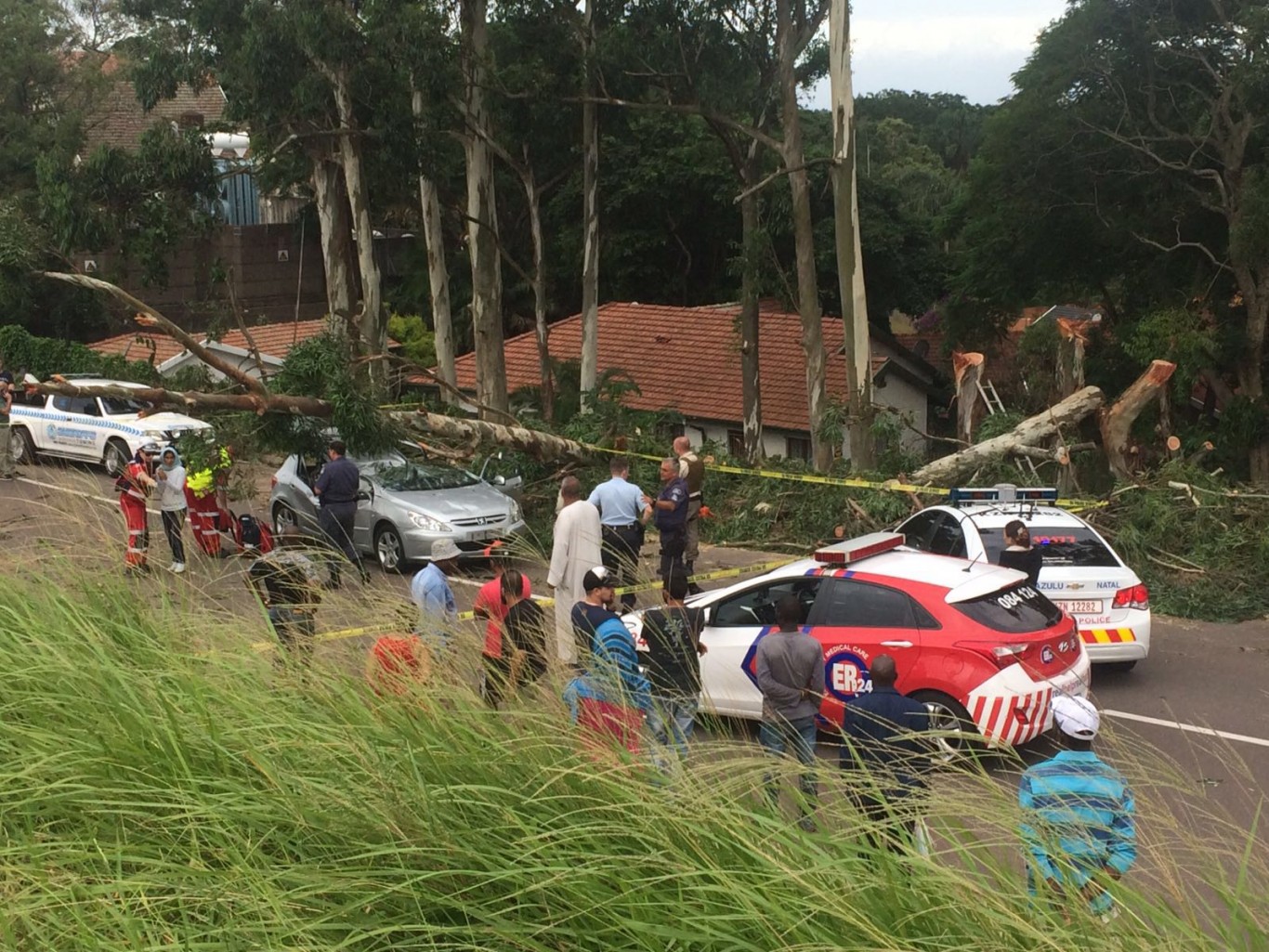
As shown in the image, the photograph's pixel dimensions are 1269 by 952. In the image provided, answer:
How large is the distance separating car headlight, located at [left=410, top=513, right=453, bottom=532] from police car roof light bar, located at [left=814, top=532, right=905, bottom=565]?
21.5 feet

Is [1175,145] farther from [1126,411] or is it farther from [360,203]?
[360,203]

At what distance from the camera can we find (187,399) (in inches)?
574

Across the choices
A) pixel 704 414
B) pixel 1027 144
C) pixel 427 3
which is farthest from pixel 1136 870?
pixel 704 414

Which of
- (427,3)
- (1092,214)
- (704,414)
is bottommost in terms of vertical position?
(704,414)

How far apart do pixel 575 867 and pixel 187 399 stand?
38.8 ft

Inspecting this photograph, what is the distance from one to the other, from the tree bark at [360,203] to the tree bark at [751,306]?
23.2ft

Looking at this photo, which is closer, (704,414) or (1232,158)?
(1232,158)

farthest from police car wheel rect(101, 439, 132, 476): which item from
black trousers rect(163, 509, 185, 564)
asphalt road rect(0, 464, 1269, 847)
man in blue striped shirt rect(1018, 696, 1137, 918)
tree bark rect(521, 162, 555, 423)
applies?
man in blue striped shirt rect(1018, 696, 1137, 918)

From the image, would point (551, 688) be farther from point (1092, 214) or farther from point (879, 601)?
point (1092, 214)

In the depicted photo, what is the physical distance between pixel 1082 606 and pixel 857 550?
236 centimetres

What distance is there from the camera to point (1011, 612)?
8.91 m

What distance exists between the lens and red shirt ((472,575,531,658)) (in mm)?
6133

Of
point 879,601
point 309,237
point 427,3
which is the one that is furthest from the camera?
point 309,237

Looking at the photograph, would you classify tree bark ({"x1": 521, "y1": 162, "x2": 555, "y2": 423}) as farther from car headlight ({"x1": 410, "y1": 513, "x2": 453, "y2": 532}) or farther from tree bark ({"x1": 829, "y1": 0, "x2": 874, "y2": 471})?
car headlight ({"x1": 410, "y1": 513, "x2": 453, "y2": 532})
